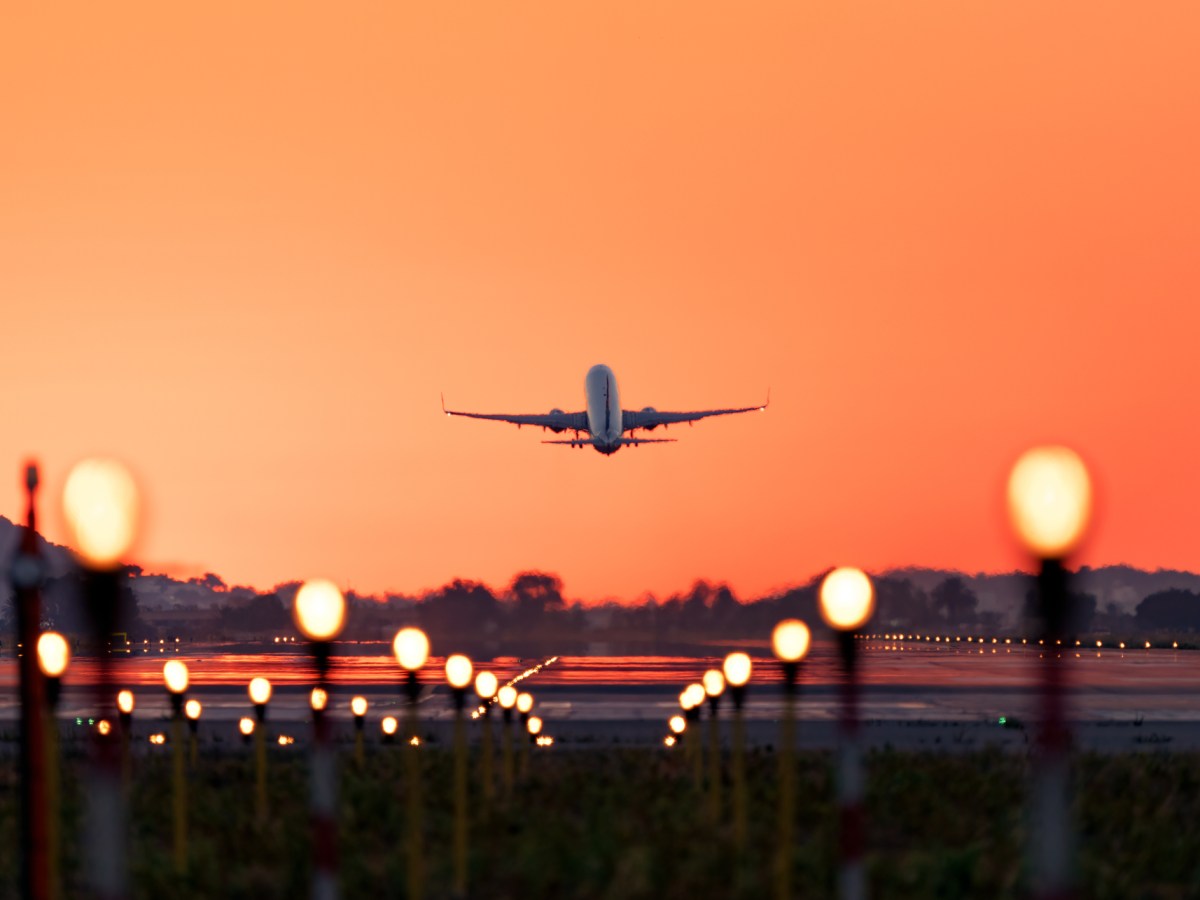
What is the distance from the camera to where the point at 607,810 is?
2653cm

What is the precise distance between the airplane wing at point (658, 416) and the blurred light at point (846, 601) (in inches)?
3172

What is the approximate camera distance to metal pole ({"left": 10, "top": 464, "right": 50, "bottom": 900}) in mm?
15695

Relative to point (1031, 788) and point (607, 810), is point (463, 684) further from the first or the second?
point (1031, 788)

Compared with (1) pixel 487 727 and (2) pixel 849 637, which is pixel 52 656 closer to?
(2) pixel 849 637

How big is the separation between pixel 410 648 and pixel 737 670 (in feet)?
16.3

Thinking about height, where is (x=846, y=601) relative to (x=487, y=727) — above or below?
above

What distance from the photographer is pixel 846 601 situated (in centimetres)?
1484

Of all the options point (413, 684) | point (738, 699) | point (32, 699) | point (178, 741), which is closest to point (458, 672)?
point (413, 684)

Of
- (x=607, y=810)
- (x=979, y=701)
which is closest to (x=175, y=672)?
(x=607, y=810)

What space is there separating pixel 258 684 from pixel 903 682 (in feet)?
134

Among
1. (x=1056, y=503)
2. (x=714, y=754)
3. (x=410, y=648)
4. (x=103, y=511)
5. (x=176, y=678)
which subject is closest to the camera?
(x=1056, y=503)

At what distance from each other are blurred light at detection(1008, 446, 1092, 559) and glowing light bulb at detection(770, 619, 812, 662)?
27.0 feet

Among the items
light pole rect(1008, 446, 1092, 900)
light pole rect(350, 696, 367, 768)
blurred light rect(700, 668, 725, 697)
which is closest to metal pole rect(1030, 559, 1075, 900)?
light pole rect(1008, 446, 1092, 900)

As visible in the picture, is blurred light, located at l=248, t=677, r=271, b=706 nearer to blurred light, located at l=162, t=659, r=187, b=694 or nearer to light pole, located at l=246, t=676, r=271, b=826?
light pole, located at l=246, t=676, r=271, b=826
